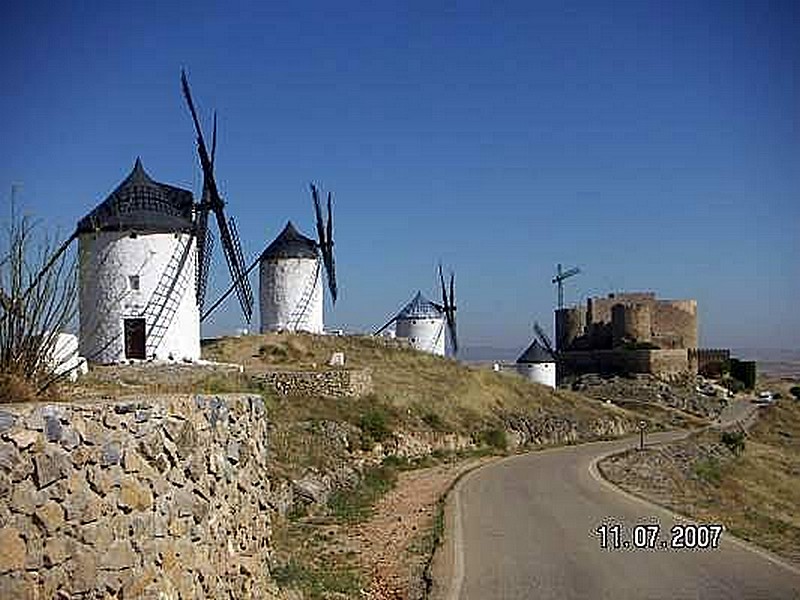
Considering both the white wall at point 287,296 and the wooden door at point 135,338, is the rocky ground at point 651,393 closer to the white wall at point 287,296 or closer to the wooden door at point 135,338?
the white wall at point 287,296

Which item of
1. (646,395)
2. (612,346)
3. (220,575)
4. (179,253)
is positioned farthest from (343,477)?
(612,346)

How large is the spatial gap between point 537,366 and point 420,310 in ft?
23.4

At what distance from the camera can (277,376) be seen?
90.4 feet

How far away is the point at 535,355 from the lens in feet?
176

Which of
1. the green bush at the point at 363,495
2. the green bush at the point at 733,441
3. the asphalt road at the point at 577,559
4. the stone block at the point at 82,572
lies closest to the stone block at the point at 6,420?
the stone block at the point at 82,572

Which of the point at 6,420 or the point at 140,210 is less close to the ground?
the point at 140,210

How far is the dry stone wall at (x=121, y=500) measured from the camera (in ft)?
18.3

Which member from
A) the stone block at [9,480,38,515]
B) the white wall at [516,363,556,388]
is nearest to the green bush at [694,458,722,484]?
the white wall at [516,363,556,388]

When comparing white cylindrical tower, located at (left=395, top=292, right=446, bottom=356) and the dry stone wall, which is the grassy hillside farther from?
the dry stone wall

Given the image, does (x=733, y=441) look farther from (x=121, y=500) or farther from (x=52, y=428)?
(x=52, y=428)

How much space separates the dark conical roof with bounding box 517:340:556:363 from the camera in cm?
5334

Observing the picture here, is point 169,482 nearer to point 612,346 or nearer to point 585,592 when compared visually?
point 585,592

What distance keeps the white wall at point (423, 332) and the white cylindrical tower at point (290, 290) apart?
36.1 feet

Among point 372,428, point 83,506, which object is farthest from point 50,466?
point 372,428
